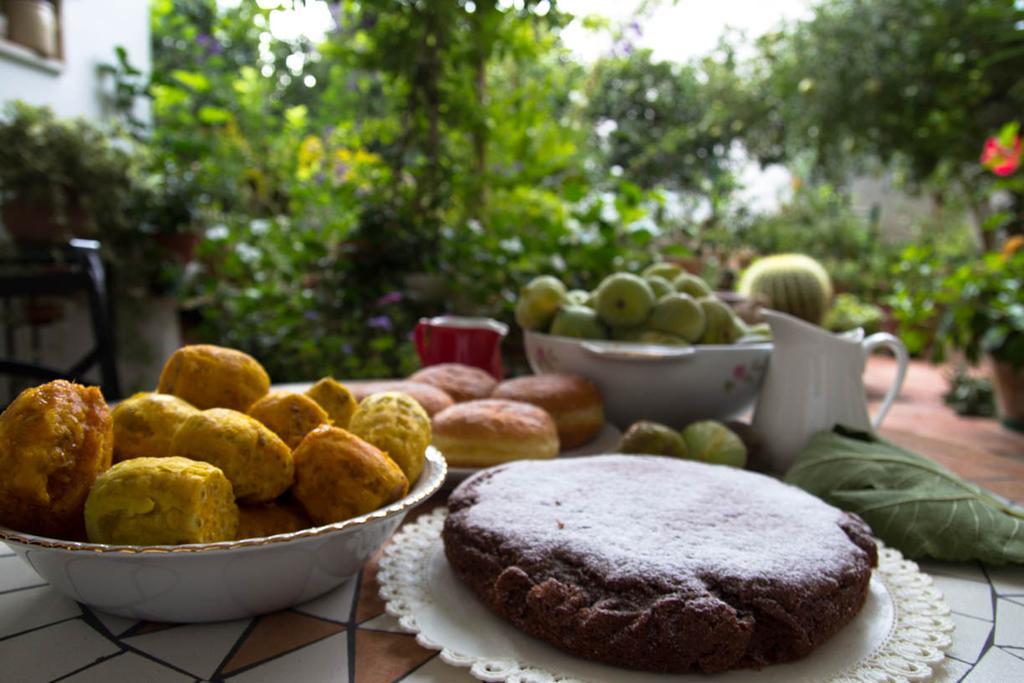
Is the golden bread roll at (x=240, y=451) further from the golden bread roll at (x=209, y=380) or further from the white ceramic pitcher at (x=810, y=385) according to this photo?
the white ceramic pitcher at (x=810, y=385)

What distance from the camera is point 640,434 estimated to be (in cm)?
85

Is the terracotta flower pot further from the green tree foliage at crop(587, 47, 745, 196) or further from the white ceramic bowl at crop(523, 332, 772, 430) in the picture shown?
the green tree foliage at crop(587, 47, 745, 196)

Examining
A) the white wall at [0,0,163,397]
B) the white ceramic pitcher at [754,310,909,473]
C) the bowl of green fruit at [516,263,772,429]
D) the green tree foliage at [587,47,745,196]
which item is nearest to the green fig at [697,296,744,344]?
the bowl of green fruit at [516,263,772,429]

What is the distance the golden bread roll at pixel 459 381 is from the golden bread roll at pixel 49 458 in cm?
54

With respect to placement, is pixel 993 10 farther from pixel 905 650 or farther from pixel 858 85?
pixel 905 650

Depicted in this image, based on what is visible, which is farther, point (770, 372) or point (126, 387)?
point (126, 387)

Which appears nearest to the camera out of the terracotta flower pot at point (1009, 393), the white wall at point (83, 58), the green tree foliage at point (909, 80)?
the terracotta flower pot at point (1009, 393)

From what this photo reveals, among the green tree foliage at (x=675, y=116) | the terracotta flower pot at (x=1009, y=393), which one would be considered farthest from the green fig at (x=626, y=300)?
the green tree foliage at (x=675, y=116)

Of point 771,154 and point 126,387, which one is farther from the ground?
point 771,154

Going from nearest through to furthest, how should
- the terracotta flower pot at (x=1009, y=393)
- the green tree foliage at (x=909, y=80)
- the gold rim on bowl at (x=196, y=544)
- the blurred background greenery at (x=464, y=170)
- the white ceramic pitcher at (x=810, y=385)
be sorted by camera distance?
the gold rim on bowl at (x=196, y=544) → the white ceramic pitcher at (x=810, y=385) → the blurred background greenery at (x=464, y=170) → the terracotta flower pot at (x=1009, y=393) → the green tree foliage at (x=909, y=80)

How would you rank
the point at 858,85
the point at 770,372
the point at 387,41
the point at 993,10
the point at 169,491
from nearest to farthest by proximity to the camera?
the point at 169,491, the point at 770,372, the point at 387,41, the point at 993,10, the point at 858,85

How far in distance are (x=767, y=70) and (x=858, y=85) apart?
1.75m

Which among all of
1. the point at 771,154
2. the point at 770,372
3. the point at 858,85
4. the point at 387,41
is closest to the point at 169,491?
the point at 770,372

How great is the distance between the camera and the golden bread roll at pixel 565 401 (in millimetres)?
921
